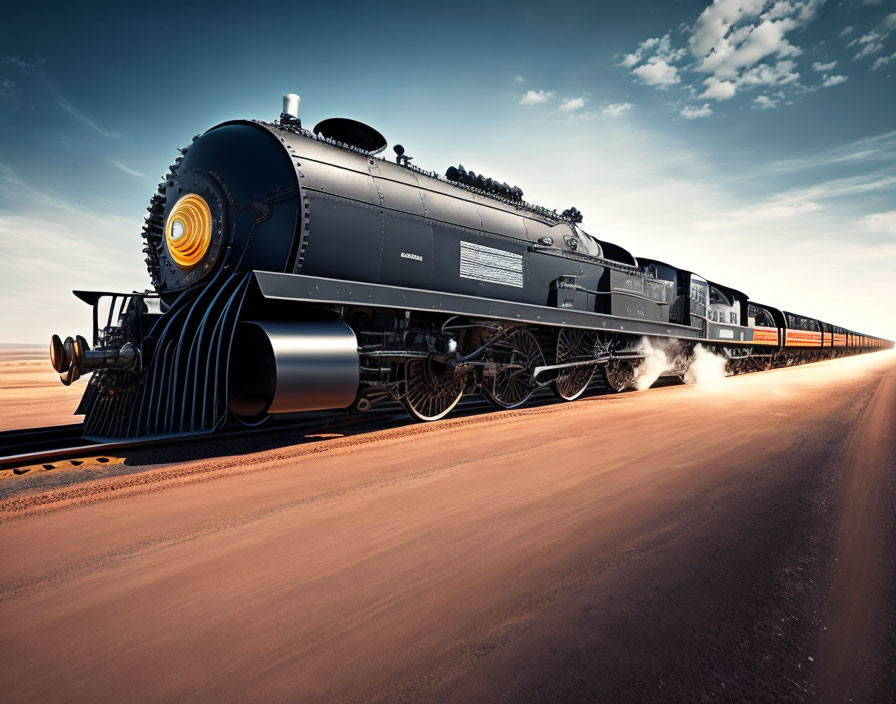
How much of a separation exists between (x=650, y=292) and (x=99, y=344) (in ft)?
32.3

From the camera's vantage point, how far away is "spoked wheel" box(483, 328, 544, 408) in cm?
748

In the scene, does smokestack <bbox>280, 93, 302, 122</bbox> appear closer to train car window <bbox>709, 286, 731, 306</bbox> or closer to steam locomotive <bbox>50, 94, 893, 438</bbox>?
steam locomotive <bbox>50, 94, 893, 438</bbox>

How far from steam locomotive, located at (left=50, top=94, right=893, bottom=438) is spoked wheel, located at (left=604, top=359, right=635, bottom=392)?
1.73 metres

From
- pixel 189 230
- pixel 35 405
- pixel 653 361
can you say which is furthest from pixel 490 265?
pixel 35 405

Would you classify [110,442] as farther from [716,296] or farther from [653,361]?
[716,296]

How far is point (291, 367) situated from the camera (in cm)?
461

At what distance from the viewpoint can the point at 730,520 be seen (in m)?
3.03

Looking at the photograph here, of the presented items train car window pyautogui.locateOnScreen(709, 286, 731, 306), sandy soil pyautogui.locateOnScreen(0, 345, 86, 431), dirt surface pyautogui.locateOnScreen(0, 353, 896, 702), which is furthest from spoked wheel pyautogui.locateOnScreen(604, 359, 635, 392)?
sandy soil pyautogui.locateOnScreen(0, 345, 86, 431)

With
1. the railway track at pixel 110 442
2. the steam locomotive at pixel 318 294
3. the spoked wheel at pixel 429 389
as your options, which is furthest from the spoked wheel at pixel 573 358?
the spoked wheel at pixel 429 389

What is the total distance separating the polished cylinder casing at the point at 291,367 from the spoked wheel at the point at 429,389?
1.33 meters

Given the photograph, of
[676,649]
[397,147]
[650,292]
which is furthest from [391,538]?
[650,292]

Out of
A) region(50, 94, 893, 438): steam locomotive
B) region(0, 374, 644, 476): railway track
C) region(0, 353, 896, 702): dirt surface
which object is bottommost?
region(0, 353, 896, 702): dirt surface

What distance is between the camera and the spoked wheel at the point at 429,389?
20.8ft

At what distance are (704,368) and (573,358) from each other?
279 inches
